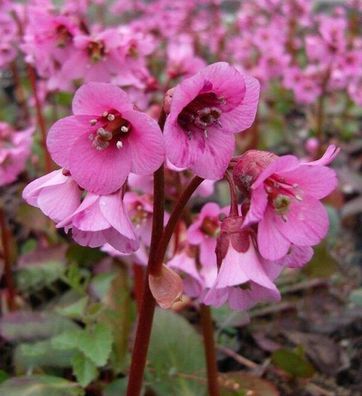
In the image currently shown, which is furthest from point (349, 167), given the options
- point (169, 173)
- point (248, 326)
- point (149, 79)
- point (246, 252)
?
point (246, 252)

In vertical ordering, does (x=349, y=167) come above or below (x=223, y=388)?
below

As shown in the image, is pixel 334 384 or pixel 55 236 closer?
pixel 334 384

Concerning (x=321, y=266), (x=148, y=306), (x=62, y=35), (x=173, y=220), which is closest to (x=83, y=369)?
(x=148, y=306)

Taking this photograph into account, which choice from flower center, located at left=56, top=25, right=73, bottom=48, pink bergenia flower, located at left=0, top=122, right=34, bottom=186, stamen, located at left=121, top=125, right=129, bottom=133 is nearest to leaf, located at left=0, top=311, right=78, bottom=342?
pink bergenia flower, located at left=0, top=122, right=34, bottom=186

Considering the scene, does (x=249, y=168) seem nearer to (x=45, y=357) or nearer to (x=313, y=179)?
(x=313, y=179)

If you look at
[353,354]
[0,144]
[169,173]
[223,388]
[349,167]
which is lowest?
[349,167]

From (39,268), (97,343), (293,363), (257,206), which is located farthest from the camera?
(39,268)

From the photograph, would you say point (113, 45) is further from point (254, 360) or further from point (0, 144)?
point (254, 360)
